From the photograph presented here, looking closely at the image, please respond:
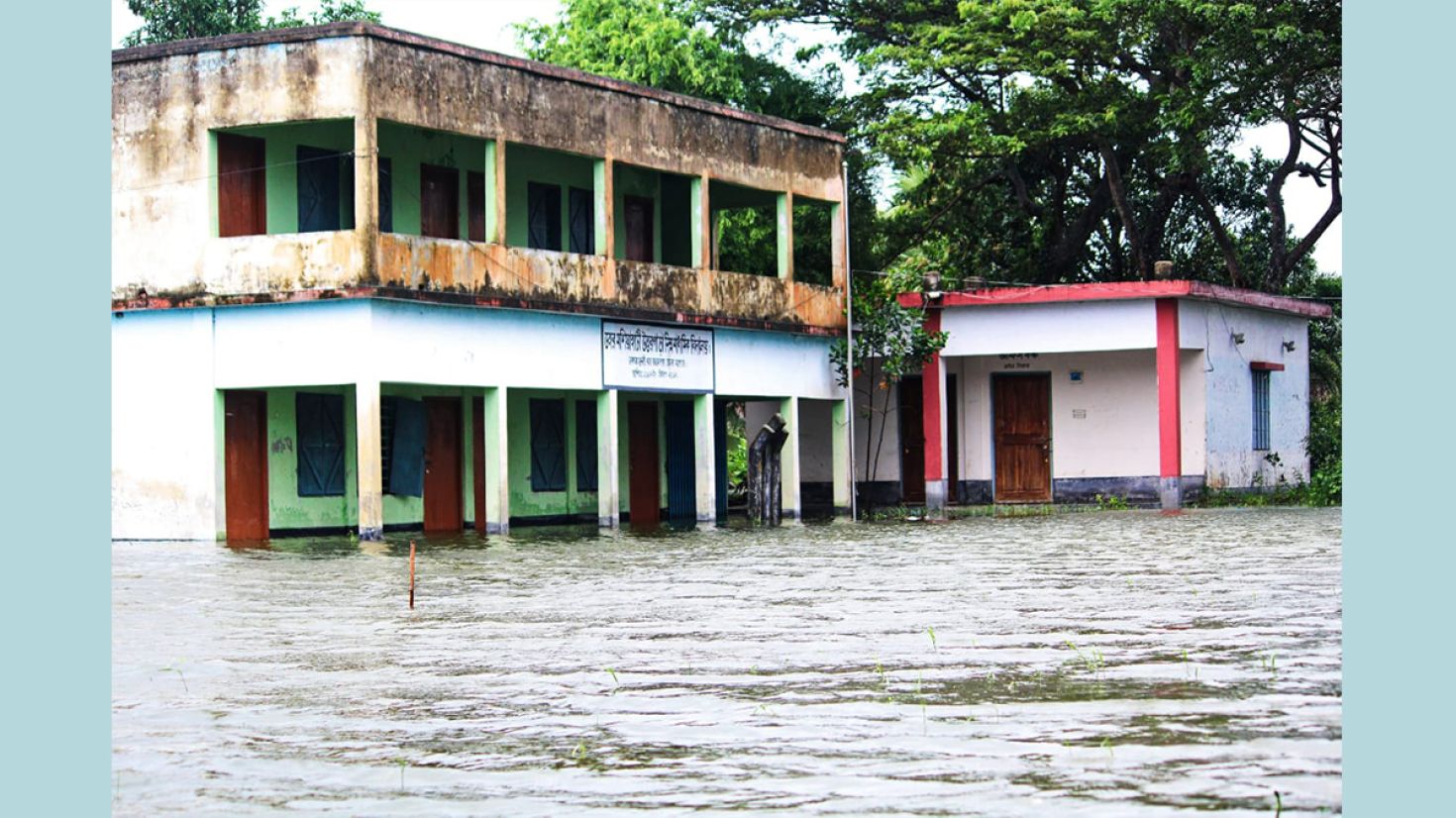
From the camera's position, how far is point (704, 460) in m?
25.5

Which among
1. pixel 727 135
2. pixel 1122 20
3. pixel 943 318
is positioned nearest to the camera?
pixel 727 135

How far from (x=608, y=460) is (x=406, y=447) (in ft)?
8.39

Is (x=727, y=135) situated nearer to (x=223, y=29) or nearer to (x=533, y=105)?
(x=533, y=105)

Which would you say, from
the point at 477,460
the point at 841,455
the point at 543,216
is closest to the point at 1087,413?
the point at 841,455

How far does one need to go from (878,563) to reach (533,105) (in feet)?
31.3

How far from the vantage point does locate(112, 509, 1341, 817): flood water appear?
5.21m

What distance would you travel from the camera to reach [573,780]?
546 cm

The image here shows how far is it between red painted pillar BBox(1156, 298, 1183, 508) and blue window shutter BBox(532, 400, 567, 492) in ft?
28.1

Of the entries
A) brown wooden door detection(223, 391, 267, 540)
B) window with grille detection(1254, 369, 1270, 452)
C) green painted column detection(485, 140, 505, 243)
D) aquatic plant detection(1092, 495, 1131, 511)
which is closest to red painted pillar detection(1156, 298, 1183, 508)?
aquatic plant detection(1092, 495, 1131, 511)

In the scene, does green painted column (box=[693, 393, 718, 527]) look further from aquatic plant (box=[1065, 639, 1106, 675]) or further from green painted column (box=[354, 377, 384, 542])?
aquatic plant (box=[1065, 639, 1106, 675])

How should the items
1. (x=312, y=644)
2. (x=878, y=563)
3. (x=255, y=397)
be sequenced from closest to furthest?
(x=312, y=644), (x=878, y=563), (x=255, y=397)

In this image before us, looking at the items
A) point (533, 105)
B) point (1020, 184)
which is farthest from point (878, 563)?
point (1020, 184)

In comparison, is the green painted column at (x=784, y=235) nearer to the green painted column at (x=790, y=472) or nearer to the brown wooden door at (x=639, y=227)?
the brown wooden door at (x=639, y=227)

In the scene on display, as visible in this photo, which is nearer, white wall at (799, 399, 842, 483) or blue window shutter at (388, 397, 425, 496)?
blue window shutter at (388, 397, 425, 496)
